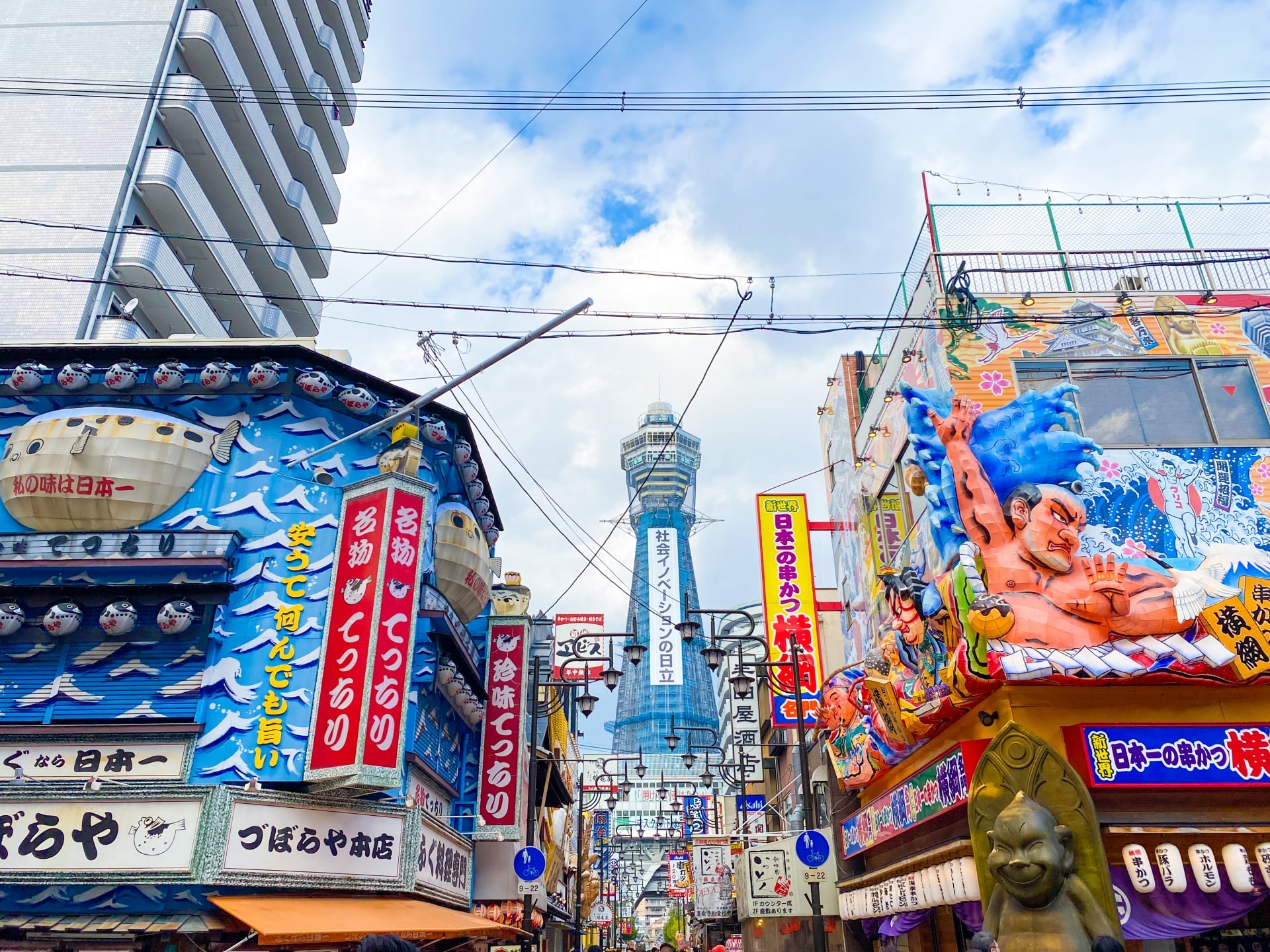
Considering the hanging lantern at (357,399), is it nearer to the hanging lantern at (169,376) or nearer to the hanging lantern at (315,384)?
the hanging lantern at (315,384)

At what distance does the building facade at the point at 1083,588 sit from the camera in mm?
11969

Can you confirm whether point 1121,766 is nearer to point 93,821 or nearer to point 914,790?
point 914,790

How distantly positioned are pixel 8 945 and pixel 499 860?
37.9ft

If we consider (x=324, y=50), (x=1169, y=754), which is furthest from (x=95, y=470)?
(x=324, y=50)

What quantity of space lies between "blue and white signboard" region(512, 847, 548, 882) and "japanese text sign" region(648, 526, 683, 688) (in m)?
145

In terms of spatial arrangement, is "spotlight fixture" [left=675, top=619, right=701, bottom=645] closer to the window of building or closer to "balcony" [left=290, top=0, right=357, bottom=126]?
the window of building

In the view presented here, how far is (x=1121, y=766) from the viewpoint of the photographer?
39.6 ft

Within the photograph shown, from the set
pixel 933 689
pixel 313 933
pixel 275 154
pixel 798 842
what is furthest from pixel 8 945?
pixel 275 154

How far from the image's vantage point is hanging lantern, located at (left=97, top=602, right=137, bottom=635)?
14148 mm

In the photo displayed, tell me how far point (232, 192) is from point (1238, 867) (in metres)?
34.9

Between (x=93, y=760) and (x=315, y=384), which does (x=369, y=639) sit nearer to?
(x=93, y=760)

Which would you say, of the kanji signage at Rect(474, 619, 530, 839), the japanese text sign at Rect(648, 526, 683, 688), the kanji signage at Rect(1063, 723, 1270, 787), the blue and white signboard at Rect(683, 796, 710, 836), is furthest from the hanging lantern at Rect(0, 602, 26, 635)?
the japanese text sign at Rect(648, 526, 683, 688)

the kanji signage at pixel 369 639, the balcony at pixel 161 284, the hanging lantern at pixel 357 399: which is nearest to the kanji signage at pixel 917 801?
the kanji signage at pixel 369 639

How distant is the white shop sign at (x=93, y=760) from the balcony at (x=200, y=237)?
47.9ft
